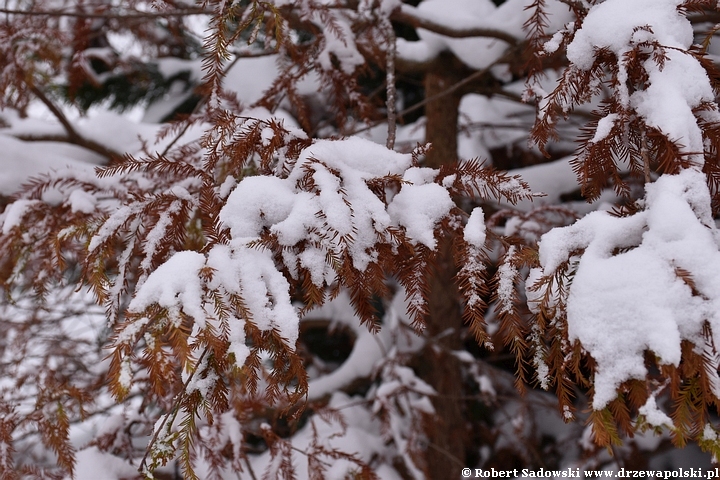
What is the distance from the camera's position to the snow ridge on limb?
71cm

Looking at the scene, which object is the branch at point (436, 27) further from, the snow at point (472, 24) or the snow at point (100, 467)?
the snow at point (100, 467)

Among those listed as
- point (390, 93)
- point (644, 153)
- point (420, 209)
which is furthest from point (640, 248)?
point (390, 93)

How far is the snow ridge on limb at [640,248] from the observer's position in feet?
2.33

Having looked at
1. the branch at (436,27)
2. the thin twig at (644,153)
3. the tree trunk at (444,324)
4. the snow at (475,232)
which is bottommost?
the tree trunk at (444,324)

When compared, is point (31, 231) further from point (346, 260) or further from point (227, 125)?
point (346, 260)

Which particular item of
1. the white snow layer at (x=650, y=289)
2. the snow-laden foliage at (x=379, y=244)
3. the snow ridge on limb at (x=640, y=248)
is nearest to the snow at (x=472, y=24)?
the snow-laden foliage at (x=379, y=244)

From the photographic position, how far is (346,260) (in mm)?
914

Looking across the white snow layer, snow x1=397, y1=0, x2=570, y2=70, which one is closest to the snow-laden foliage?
the white snow layer

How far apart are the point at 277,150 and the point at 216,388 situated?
1.69 feet

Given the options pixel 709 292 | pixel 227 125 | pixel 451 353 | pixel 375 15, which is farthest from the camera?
pixel 451 353

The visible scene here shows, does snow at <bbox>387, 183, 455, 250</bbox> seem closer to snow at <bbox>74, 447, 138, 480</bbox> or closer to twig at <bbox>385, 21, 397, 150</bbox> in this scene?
twig at <bbox>385, 21, 397, 150</bbox>

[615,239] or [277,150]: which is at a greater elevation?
[277,150]

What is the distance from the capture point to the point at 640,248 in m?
0.78

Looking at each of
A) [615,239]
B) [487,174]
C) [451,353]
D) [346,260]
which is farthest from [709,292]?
[451,353]
